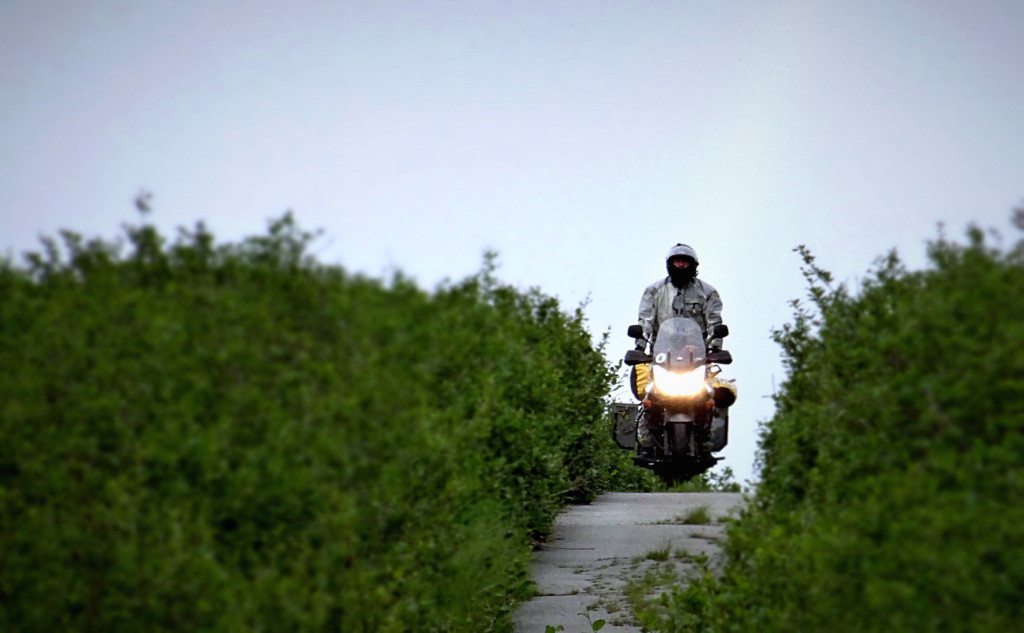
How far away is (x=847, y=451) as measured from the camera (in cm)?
618

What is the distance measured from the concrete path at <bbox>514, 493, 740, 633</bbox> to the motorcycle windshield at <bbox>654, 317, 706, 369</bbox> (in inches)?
55.7

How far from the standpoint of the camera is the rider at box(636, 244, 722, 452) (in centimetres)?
1388

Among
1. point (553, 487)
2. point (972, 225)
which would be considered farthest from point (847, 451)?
point (553, 487)

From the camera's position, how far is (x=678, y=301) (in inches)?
548

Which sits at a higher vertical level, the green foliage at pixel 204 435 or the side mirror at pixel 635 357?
the side mirror at pixel 635 357

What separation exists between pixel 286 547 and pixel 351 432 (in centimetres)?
52

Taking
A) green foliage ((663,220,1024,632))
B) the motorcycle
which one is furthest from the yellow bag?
green foliage ((663,220,1024,632))

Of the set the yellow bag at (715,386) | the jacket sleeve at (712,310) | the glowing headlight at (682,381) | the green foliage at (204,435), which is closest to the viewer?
the green foliage at (204,435)

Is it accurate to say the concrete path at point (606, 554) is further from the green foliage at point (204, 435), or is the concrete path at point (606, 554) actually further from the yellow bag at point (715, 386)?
the green foliage at point (204, 435)

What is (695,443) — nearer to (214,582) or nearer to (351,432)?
(351,432)

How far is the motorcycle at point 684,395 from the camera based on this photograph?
13164 mm

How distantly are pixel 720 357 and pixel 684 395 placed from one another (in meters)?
0.47

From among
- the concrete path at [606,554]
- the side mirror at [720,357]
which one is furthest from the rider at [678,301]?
the concrete path at [606,554]

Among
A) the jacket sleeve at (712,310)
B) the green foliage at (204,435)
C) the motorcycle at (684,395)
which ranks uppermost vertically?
the jacket sleeve at (712,310)
